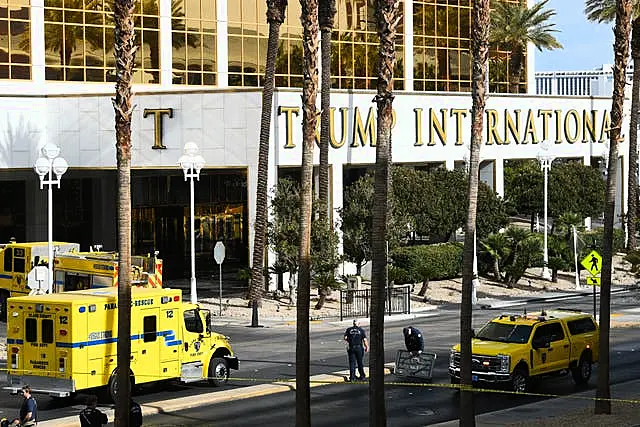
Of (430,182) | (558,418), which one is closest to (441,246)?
(430,182)

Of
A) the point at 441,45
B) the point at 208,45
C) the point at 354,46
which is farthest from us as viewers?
the point at 441,45

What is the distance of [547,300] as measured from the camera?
Answer: 5919 cm

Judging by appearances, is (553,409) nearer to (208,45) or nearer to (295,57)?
(208,45)

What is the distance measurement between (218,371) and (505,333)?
25.1 ft

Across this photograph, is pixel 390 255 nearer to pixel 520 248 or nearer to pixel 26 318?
pixel 520 248

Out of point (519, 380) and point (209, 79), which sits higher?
point (209, 79)

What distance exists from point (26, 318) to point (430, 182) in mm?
34171

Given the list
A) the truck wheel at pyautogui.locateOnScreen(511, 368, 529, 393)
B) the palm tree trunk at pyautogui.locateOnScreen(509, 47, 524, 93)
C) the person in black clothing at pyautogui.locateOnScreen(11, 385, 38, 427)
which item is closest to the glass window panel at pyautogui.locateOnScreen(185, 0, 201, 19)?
the palm tree trunk at pyautogui.locateOnScreen(509, 47, 524, 93)

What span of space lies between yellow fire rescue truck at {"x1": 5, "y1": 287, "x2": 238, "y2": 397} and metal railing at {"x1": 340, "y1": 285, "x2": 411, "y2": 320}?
63.2 ft

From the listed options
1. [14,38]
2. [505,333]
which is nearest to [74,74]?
[14,38]

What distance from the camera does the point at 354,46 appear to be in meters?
75.9

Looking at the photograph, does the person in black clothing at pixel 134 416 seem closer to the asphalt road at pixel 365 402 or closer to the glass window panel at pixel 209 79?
the asphalt road at pixel 365 402

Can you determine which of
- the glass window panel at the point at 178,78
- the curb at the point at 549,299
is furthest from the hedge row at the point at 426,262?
the glass window panel at the point at 178,78

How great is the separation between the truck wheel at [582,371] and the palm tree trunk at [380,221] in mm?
11276
